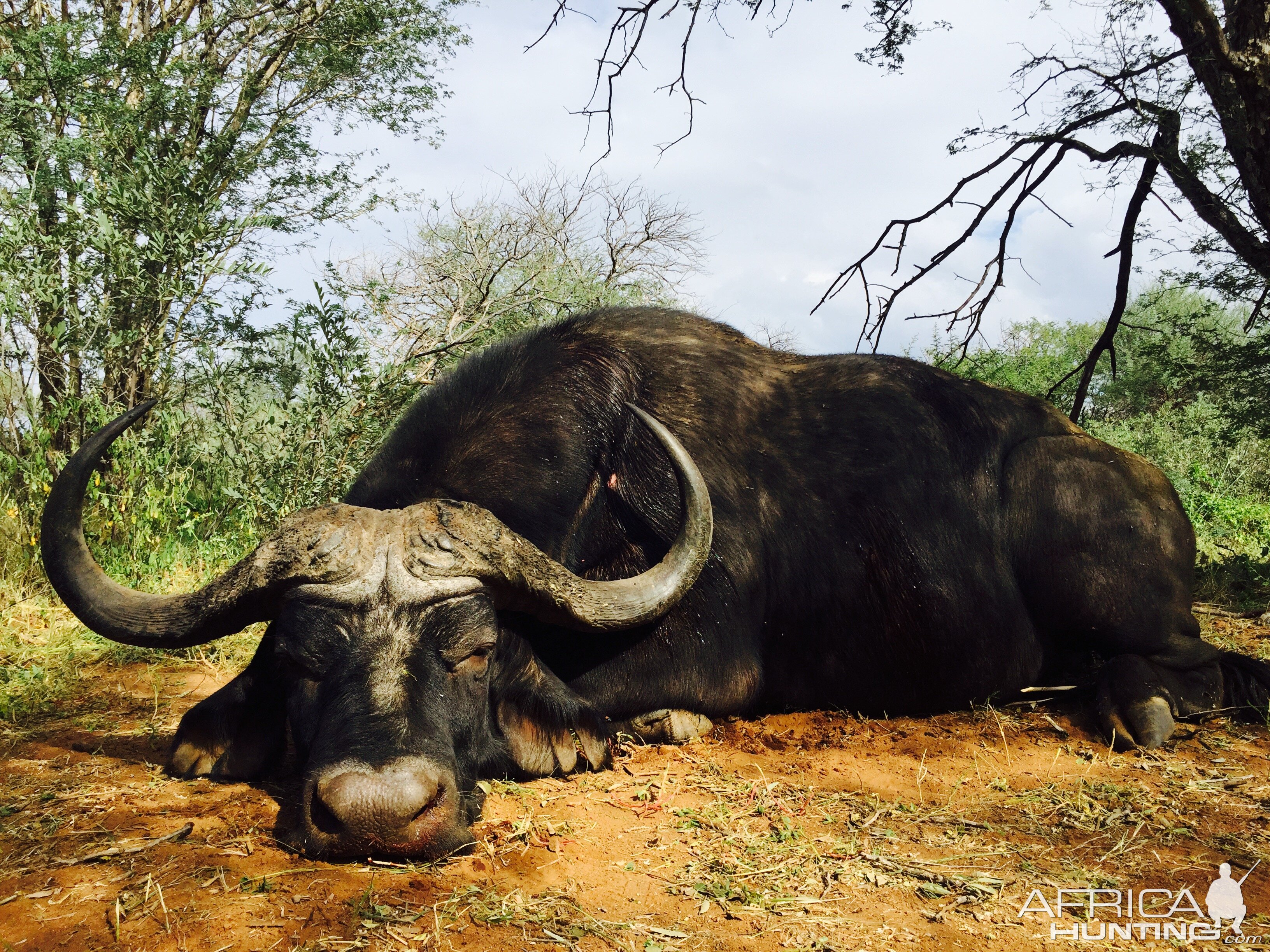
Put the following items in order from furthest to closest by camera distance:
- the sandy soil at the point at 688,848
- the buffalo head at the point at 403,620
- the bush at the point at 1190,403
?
the bush at the point at 1190,403 < the buffalo head at the point at 403,620 < the sandy soil at the point at 688,848

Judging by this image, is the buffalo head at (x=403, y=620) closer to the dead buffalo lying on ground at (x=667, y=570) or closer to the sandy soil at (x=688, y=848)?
the dead buffalo lying on ground at (x=667, y=570)

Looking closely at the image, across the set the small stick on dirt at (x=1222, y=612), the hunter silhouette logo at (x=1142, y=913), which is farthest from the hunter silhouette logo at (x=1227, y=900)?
the small stick on dirt at (x=1222, y=612)

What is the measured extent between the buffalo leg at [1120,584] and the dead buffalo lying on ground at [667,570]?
0.05 ft

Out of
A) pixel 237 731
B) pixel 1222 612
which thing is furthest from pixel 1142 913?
pixel 1222 612

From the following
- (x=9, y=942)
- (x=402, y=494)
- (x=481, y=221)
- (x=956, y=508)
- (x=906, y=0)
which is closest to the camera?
(x=9, y=942)

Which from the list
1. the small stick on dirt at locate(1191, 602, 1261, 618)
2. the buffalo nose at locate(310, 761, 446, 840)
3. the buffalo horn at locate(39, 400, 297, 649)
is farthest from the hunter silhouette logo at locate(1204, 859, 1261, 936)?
the small stick on dirt at locate(1191, 602, 1261, 618)

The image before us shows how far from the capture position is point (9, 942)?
214 centimetres

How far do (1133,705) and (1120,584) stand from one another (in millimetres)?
597

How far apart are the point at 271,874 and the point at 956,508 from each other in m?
3.54

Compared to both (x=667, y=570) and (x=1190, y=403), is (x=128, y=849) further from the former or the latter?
(x=1190, y=403)

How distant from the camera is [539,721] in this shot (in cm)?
351

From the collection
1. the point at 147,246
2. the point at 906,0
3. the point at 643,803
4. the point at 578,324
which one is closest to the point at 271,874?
the point at 643,803

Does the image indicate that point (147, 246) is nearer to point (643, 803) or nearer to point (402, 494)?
point (402, 494)

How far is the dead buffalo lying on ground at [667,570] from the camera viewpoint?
10.1 ft
